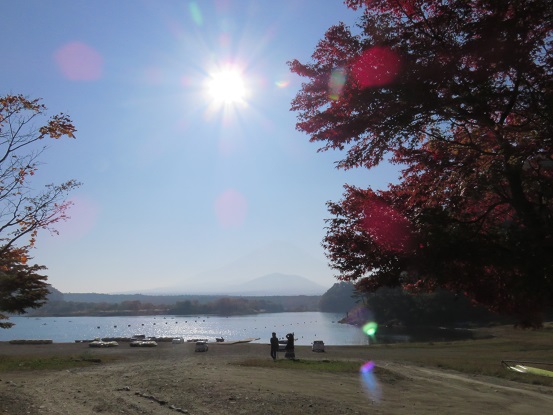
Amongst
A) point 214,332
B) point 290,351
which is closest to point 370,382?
point 290,351

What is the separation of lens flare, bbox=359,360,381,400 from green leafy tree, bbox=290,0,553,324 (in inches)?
283

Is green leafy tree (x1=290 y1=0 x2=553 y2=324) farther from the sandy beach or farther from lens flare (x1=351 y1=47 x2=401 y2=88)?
the sandy beach

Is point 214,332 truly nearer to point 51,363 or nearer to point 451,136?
point 51,363

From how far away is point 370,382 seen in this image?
16.1 metres

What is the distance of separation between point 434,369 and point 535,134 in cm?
1923

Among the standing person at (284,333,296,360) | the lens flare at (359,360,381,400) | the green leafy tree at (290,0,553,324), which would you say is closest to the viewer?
the green leafy tree at (290,0,553,324)

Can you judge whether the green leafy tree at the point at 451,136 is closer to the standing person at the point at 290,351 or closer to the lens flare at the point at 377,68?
the lens flare at the point at 377,68

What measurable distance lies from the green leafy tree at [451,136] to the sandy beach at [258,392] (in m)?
5.44

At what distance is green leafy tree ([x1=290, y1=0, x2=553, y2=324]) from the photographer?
6.20m

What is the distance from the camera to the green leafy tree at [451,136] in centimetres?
620

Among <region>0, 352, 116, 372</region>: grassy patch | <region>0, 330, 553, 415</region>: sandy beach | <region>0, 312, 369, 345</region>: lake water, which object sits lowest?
<region>0, 330, 553, 415</region>: sandy beach

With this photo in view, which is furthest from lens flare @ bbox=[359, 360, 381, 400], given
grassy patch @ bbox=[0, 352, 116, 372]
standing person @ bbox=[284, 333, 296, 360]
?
grassy patch @ bbox=[0, 352, 116, 372]

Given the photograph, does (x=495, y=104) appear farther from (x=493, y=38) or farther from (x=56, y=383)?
(x=56, y=383)

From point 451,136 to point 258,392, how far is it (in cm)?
923
